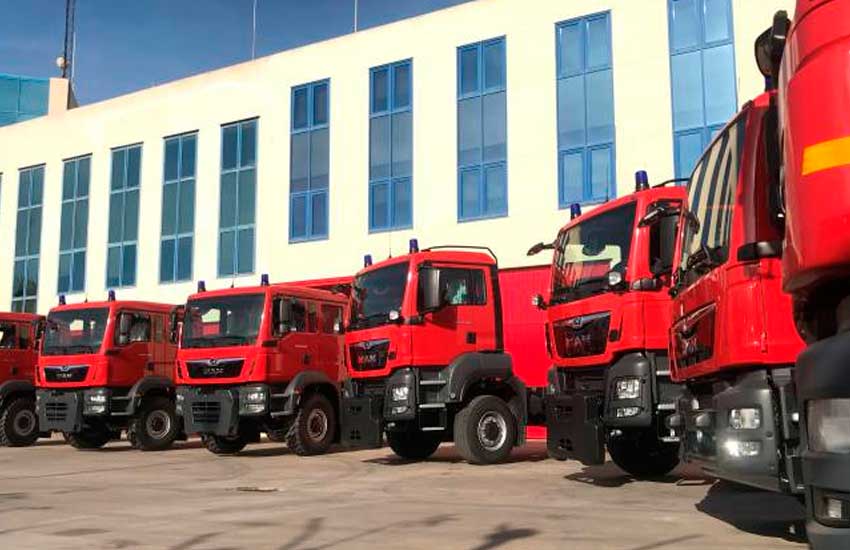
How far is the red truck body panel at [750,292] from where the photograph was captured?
5133 mm

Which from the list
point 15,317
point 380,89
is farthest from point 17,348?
point 380,89

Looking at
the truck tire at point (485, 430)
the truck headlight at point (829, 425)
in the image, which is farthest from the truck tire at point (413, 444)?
the truck headlight at point (829, 425)

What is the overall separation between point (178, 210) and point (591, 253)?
68.5ft

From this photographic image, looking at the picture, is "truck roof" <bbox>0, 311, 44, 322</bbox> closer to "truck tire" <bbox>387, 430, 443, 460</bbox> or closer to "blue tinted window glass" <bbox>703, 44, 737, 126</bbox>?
"truck tire" <bbox>387, 430, 443, 460</bbox>

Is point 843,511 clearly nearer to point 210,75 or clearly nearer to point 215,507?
point 215,507

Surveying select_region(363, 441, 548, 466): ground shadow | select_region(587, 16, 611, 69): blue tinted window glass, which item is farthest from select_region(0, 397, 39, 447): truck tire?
select_region(587, 16, 611, 69): blue tinted window glass

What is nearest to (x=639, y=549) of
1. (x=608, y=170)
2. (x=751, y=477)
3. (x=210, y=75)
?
(x=751, y=477)

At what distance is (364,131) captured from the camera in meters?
24.1

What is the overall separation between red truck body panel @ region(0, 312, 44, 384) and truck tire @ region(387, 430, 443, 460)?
9.26 metres

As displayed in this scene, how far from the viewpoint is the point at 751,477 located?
4.97 metres

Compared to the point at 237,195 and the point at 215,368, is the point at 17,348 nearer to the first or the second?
the point at 215,368

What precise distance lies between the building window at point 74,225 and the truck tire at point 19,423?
11986 mm

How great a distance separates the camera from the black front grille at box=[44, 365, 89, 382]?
16.4 metres

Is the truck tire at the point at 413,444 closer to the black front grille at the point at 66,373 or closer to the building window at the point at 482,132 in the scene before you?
the black front grille at the point at 66,373
